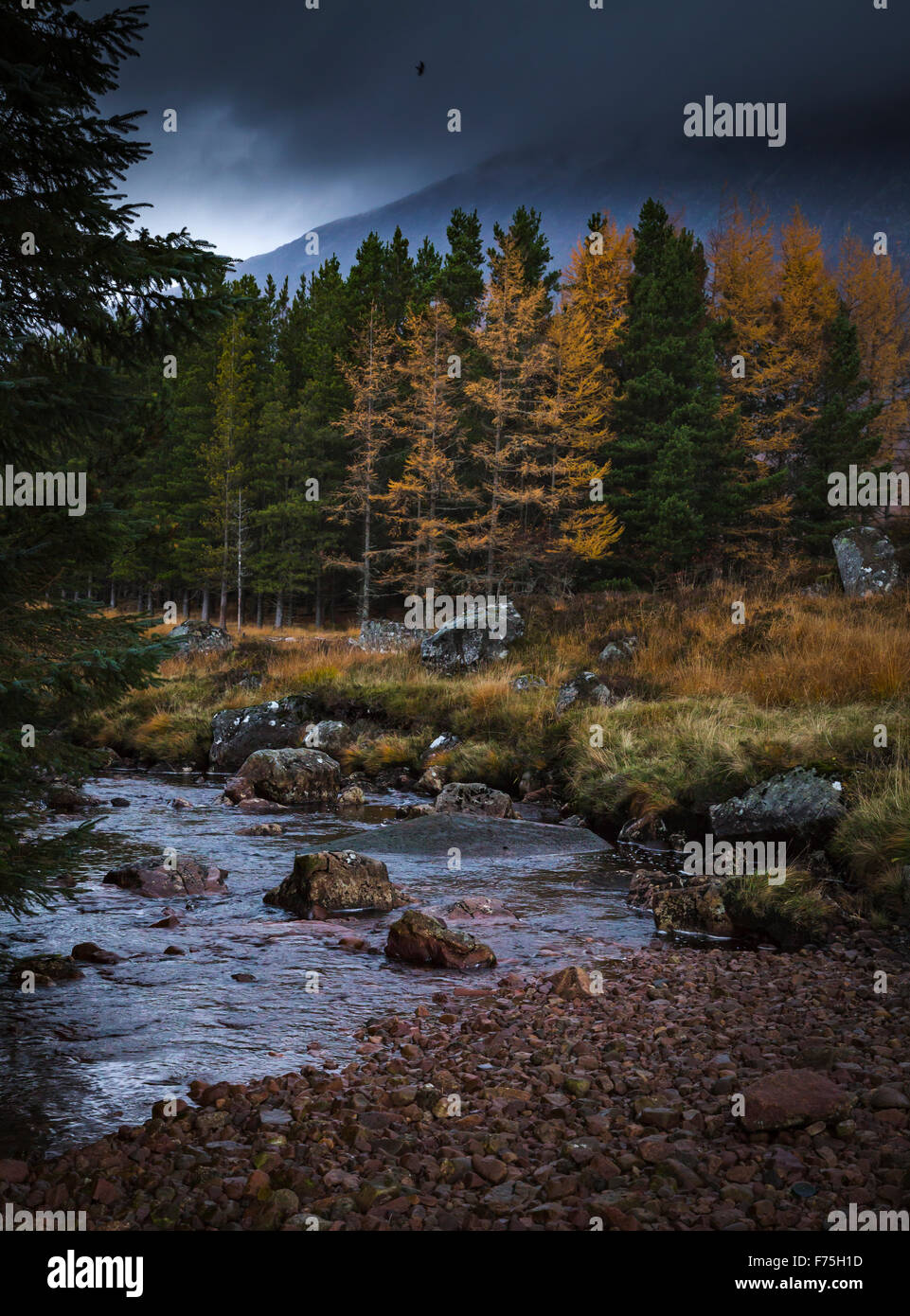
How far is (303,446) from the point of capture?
41.1 meters

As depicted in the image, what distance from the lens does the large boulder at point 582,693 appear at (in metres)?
13.8

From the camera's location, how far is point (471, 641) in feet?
62.0

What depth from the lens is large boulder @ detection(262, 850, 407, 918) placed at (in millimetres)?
6949

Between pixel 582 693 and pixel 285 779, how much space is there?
5.00 m

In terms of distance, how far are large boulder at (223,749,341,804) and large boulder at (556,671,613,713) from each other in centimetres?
386

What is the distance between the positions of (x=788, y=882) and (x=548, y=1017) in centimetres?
288

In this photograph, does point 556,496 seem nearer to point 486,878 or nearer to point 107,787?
point 107,787

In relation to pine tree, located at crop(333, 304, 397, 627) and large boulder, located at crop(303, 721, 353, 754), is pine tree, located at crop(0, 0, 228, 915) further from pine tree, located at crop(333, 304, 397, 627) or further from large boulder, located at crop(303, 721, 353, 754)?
pine tree, located at crop(333, 304, 397, 627)

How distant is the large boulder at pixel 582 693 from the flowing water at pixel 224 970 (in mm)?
4930

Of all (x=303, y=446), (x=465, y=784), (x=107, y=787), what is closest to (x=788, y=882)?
(x=465, y=784)

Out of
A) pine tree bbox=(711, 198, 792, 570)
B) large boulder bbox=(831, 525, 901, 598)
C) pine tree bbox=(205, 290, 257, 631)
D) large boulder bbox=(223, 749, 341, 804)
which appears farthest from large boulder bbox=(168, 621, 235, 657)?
pine tree bbox=(711, 198, 792, 570)

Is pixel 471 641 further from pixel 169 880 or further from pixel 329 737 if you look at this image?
pixel 169 880

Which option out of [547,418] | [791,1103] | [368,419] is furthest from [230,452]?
[791,1103]
